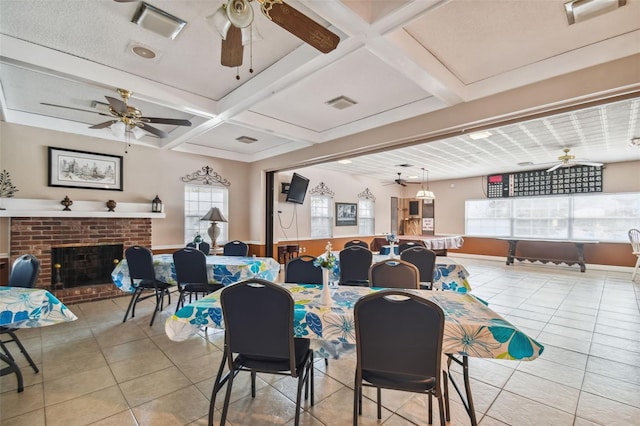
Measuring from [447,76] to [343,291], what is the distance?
7.31ft

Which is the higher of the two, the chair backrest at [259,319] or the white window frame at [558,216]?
the white window frame at [558,216]

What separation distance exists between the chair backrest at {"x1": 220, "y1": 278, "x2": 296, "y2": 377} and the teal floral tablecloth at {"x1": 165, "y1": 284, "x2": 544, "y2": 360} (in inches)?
3.1

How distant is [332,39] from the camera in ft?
5.51

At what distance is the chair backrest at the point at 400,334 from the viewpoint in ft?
4.63

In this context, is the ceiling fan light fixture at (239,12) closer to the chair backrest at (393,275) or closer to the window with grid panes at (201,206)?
the chair backrest at (393,275)

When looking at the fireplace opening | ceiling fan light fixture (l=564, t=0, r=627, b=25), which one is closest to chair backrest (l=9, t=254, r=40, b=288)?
the fireplace opening

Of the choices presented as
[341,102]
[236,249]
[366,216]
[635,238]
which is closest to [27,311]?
[236,249]

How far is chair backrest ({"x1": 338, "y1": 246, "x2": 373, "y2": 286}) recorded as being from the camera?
3527 mm

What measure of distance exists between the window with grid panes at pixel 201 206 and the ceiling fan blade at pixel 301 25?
4782 mm

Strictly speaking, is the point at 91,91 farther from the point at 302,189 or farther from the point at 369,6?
the point at 302,189

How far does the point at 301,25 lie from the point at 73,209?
4792 millimetres

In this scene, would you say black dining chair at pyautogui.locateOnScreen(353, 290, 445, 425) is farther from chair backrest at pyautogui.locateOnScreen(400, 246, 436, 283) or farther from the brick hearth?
the brick hearth

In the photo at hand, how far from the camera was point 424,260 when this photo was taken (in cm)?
334

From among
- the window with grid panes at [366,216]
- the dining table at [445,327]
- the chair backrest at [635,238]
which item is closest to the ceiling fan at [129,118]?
the dining table at [445,327]
